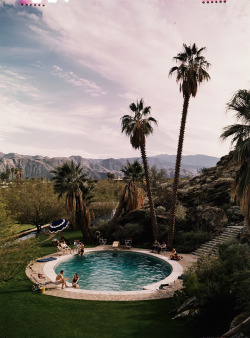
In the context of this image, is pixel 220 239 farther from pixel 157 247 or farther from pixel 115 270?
pixel 115 270

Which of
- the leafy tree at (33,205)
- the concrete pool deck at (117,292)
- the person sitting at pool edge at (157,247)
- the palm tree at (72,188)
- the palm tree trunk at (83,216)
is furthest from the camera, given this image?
the leafy tree at (33,205)

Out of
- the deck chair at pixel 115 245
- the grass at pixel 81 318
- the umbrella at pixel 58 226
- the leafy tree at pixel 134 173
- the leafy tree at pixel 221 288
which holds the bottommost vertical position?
the deck chair at pixel 115 245

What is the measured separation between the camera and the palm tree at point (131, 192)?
33.8 m

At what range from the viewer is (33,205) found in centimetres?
3847

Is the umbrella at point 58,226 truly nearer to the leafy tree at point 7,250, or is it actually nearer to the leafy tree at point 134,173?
the leafy tree at point 134,173

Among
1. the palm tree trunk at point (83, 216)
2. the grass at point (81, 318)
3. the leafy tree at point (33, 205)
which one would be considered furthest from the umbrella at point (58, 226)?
the grass at point (81, 318)

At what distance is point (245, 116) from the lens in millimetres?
12906

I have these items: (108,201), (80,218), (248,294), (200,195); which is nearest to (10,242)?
(248,294)

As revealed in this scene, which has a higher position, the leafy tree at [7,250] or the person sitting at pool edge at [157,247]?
the leafy tree at [7,250]

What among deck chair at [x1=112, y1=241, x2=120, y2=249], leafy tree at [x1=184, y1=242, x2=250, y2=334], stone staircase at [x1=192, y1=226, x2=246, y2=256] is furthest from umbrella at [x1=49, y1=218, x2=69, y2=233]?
leafy tree at [x1=184, y1=242, x2=250, y2=334]

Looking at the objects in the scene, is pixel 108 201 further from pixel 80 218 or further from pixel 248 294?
pixel 248 294

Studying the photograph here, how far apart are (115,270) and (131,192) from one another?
12436mm

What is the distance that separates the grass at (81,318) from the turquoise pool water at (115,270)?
387 cm

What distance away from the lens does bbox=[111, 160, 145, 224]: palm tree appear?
33.8 metres
